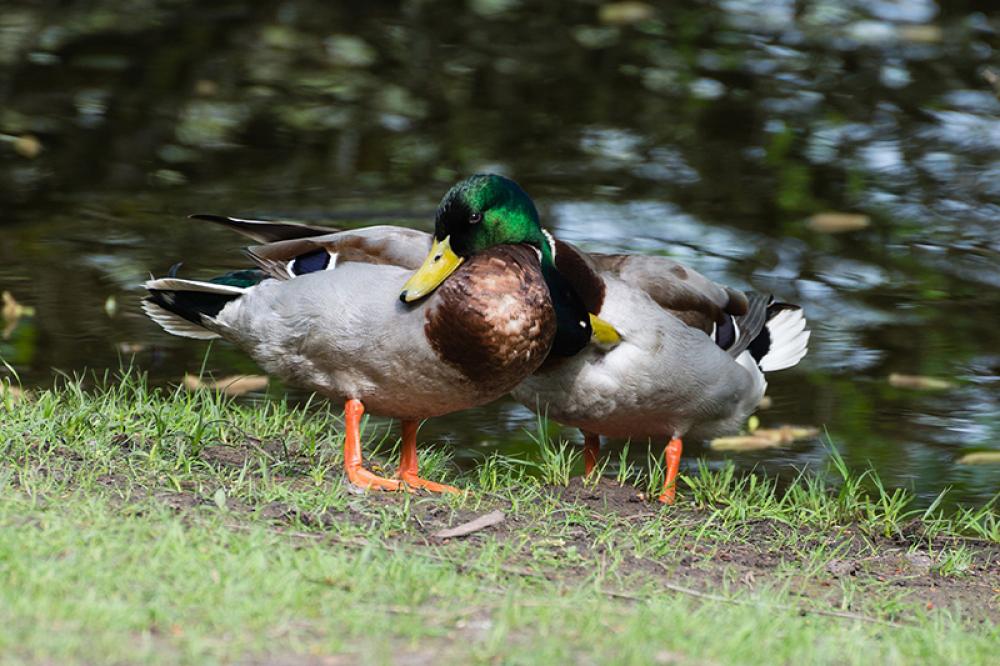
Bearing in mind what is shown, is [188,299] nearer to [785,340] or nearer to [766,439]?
[785,340]

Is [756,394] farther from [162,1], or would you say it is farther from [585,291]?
[162,1]

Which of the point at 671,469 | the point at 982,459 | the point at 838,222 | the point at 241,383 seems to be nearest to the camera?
the point at 671,469

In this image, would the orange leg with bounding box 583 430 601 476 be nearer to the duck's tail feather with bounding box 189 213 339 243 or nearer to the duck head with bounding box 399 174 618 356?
the duck head with bounding box 399 174 618 356

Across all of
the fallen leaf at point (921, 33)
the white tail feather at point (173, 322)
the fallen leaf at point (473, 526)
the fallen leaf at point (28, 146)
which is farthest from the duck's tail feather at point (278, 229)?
the fallen leaf at point (921, 33)

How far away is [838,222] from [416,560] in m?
5.09

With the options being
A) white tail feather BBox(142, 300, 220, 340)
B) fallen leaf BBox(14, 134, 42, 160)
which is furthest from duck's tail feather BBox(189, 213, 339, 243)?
fallen leaf BBox(14, 134, 42, 160)

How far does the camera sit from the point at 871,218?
26.0 feet

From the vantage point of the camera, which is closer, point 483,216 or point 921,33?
point 483,216

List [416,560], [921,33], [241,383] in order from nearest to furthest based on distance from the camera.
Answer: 1. [416,560]
2. [241,383]
3. [921,33]

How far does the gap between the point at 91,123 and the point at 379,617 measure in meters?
6.75

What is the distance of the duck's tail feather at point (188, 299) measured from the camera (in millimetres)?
4477

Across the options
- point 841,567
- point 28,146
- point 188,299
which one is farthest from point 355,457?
point 28,146

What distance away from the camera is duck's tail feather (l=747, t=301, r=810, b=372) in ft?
17.9

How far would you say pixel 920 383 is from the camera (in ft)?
20.4
